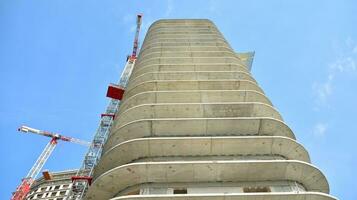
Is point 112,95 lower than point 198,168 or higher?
higher

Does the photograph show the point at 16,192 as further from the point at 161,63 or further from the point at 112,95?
the point at 161,63

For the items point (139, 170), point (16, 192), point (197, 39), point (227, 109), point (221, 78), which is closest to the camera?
point (139, 170)

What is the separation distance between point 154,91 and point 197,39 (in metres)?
10.9

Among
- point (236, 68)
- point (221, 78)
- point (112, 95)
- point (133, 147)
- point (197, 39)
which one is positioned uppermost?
point (112, 95)

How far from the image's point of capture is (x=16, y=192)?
72688mm

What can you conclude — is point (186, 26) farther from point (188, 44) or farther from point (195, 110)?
point (195, 110)

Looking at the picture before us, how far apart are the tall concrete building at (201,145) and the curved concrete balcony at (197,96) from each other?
43 millimetres

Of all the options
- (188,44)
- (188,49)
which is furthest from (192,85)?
(188,44)

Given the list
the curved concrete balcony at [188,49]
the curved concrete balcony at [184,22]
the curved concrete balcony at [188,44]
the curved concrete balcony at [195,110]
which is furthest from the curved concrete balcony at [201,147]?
the curved concrete balcony at [184,22]

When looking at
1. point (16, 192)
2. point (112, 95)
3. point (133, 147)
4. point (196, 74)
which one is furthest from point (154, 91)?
point (16, 192)

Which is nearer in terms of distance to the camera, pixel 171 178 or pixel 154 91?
pixel 171 178

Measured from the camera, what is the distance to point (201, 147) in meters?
14.0

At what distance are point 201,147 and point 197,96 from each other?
12.9 ft

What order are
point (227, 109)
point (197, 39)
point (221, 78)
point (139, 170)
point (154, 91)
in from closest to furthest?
1. point (139, 170)
2. point (227, 109)
3. point (154, 91)
4. point (221, 78)
5. point (197, 39)
